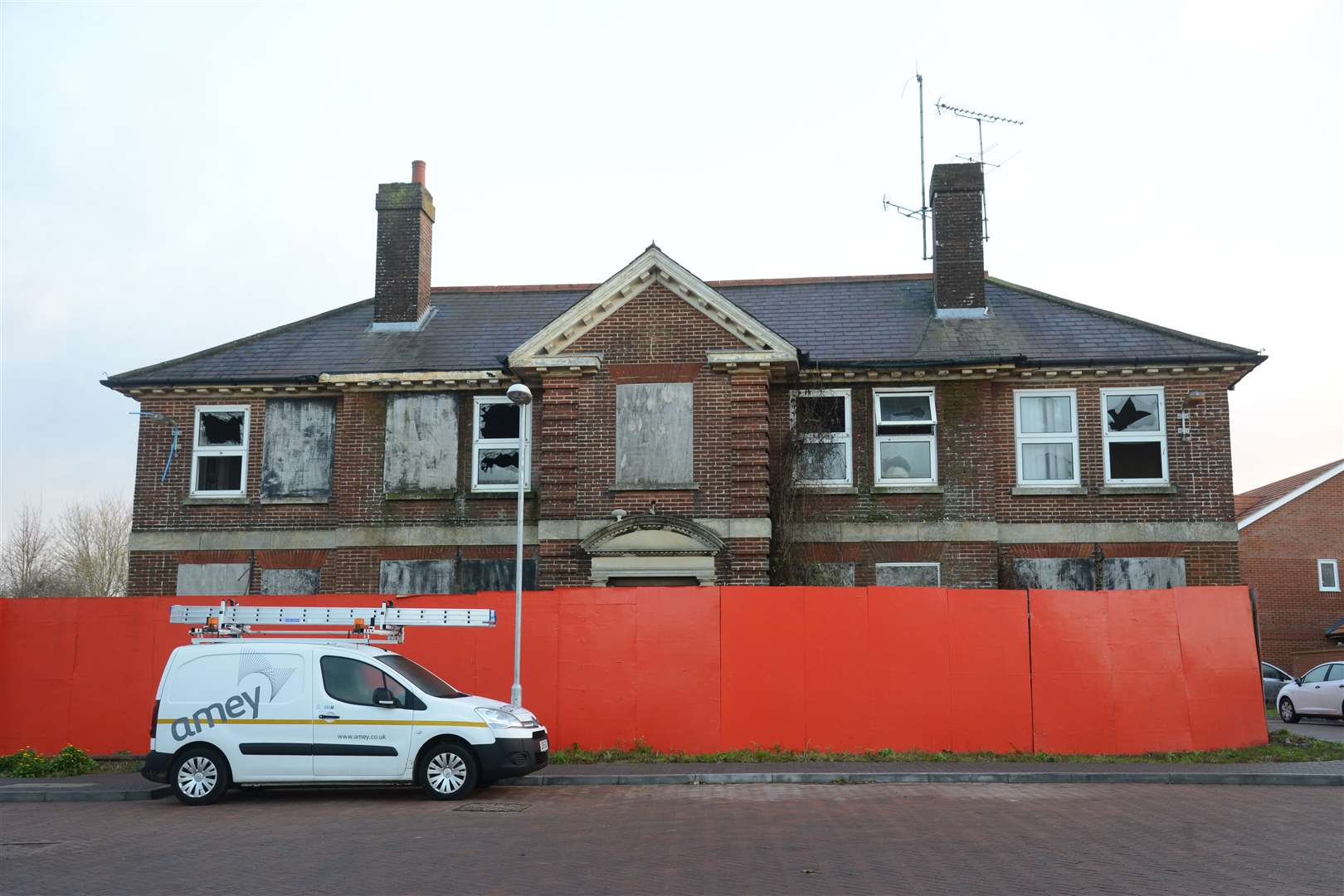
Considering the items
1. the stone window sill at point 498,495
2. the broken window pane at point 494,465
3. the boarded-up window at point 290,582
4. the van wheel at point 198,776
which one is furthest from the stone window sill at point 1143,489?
the van wheel at point 198,776

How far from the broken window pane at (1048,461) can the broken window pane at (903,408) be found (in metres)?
2.03

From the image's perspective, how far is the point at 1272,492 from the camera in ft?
141

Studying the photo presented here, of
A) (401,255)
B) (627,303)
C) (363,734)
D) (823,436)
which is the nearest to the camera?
(363,734)

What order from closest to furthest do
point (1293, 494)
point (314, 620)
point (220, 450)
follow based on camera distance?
1. point (314, 620)
2. point (220, 450)
3. point (1293, 494)

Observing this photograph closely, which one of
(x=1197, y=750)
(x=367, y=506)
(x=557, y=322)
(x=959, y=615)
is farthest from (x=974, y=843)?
(x=367, y=506)

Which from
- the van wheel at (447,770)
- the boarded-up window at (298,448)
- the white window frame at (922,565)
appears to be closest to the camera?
the van wheel at (447,770)

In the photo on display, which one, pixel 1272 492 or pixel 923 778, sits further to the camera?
pixel 1272 492

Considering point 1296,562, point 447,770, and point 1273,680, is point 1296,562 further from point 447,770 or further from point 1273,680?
point 447,770

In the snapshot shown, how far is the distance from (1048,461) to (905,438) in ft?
9.16

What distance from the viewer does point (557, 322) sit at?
2134 centimetres

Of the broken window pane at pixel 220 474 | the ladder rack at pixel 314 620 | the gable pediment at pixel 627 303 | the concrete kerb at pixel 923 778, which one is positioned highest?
the gable pediment at pixel 627 303

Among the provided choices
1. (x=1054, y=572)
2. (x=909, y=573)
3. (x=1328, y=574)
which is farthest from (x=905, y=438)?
(x=1328, y=574)

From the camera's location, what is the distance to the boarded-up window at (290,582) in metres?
23.4

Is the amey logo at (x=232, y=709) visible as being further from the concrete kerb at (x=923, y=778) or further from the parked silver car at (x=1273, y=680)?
the parked silver car at (x=1273, y=680)
